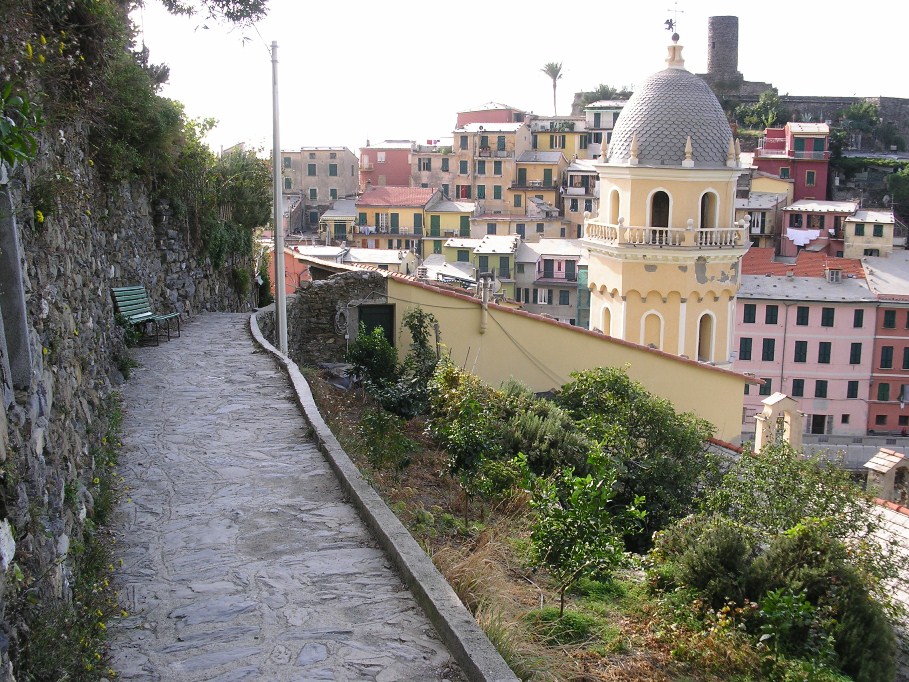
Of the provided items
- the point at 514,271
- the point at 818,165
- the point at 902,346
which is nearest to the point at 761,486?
the point at 902,346

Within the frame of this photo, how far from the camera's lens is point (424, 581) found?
5.86 meters

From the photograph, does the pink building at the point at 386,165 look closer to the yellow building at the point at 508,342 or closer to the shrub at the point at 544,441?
the yellow building at the point at 508,342

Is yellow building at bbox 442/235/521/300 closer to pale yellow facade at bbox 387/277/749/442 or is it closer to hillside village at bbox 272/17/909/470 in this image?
hillside village at bbox 272/17/909/470

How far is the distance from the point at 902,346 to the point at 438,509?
46.8m

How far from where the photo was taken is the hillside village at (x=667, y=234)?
2628 centimetres

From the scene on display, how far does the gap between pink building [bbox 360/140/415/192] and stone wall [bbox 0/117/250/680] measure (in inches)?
2545

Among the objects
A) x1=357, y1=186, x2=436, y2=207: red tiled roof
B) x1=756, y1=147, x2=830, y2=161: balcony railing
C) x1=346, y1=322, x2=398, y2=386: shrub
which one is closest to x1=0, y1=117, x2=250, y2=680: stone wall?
x1=346, y1=322, x2=398, y2=386: shrub

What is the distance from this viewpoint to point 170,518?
7266 mm

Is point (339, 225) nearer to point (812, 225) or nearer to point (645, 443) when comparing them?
point (812, 225)

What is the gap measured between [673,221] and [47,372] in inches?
875

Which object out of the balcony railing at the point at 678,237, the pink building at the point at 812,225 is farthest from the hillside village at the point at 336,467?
the pink building at the point at 812,225

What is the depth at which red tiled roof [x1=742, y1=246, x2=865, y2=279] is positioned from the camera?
50.9 meters

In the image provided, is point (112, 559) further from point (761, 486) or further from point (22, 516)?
point (761, 486)

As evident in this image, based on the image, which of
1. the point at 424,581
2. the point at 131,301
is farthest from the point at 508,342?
the point at 424,581
